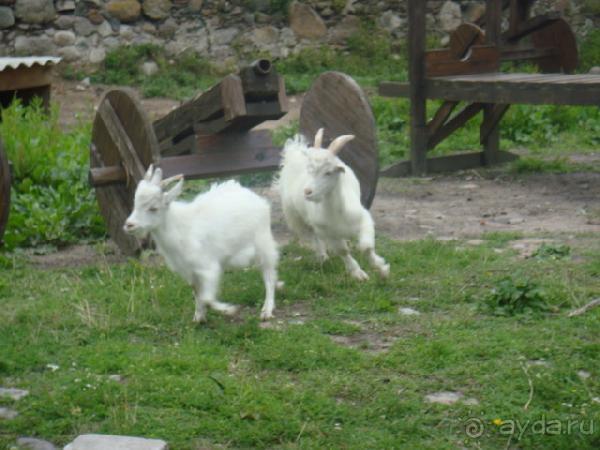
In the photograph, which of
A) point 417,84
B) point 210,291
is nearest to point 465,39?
point 417,84

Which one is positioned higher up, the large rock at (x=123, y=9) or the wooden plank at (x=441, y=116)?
the large rock at (x=123, y=9)

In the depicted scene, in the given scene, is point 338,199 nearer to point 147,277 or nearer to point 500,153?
point 147,277

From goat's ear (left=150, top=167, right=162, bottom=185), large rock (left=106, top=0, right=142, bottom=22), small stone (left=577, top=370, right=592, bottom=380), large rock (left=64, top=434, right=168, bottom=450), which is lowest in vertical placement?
small stone (left=577, top=370, right=592, bottom=380)

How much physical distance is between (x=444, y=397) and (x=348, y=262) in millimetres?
2302

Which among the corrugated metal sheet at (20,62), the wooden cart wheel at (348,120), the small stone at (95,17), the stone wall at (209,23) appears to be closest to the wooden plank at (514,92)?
the wooden cart wheel at (348,120)

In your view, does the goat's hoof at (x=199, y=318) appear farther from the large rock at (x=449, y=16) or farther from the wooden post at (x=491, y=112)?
the large rock at (x=449, y=16)

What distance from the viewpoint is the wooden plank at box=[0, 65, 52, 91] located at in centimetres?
1215

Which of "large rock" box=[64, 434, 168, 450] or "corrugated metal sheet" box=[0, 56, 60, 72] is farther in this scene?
"corrugated metal sheet" box=[0, 56, 60, 72]

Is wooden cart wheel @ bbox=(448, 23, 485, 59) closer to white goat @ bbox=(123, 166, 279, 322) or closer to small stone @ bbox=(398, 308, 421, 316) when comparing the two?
white goat @ bbox=(123, 166, 279, 322)

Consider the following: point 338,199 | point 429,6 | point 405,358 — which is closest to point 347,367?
point 405,358

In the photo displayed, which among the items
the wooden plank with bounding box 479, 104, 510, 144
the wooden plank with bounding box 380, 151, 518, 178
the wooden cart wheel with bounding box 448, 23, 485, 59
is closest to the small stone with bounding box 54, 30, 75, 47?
the wooden cart wheel with bounding box 448, 23, 485, 59

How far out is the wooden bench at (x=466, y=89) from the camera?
33.1 feet

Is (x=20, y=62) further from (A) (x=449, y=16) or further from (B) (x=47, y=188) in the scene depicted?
(A) (x=449, y=16)

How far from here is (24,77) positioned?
12320 millimetres
